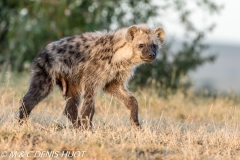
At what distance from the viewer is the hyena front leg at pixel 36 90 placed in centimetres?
754

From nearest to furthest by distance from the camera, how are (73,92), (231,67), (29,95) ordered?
(29,95) → (73,92) → (231,67)

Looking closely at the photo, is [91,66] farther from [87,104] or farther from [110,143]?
[110,143]

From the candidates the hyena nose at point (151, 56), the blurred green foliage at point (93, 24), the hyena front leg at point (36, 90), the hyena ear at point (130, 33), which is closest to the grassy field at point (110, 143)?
the hyena front leg at point (36, 90)

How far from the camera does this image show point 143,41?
7.91 metres

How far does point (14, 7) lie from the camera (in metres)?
16.5

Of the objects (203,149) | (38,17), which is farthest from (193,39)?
(203,149)

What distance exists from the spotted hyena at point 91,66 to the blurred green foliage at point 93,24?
6154mm

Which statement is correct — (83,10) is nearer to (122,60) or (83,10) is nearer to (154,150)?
(122,60)

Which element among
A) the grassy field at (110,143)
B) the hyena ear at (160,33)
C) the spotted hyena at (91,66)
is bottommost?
the grassy field at (110,143)

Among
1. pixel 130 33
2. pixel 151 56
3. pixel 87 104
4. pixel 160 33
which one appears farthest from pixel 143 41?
pixel 87 104

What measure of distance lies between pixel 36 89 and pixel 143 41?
1530mm

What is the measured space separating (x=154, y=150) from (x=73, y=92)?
94.8 inches

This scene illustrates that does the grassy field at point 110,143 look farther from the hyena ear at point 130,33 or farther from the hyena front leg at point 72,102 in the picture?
the hyena ear at point 130,33

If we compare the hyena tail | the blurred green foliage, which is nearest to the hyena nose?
the hyena tail
